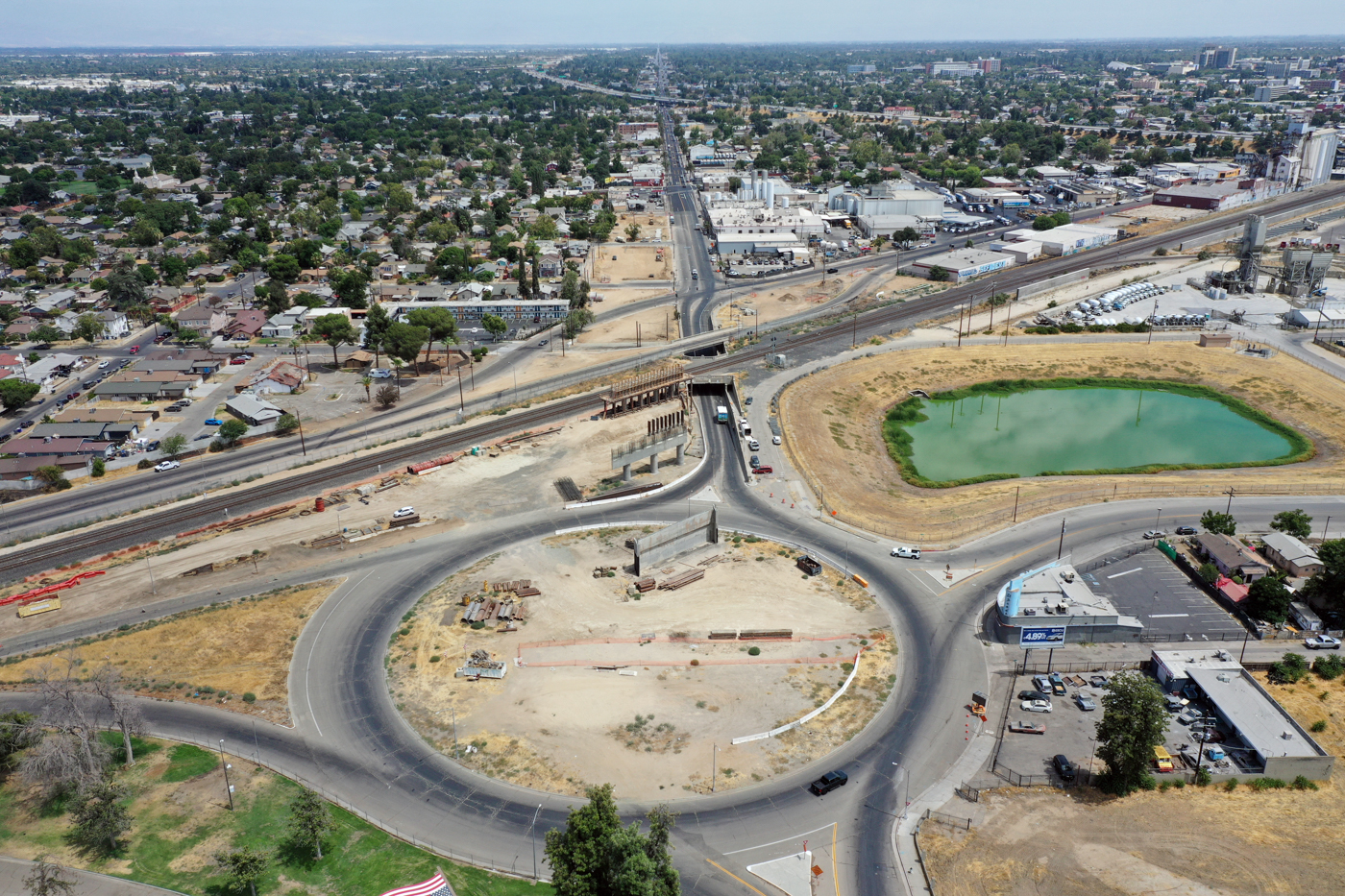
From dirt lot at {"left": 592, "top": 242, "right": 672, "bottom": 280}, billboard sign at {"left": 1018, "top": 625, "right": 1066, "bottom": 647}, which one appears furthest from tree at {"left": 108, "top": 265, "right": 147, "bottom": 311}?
billboard sign at {"left": 1018, "top": 625, "right": 1066, "bottom": 647}

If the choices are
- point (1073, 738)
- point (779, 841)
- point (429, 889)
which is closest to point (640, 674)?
point (779, 841)

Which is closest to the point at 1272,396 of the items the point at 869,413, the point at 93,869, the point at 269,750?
the point at 869,413

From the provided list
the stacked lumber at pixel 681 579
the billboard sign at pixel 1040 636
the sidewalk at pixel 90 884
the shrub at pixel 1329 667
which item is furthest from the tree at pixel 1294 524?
the sidewalk at pixel 90 884

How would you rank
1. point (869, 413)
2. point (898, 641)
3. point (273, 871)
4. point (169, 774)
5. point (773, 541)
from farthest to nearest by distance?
point (869, 413) < point (773, 541) < point (898, 641) < point (169, 774) < point (273, 871)

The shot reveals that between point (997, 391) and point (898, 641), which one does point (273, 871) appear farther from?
point (997, 391)

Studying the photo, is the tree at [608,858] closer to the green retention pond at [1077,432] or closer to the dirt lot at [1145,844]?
the dirt lot at [1145,844]
